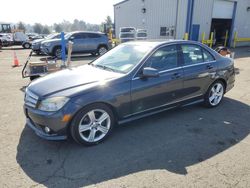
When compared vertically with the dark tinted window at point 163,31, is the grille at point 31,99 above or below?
below

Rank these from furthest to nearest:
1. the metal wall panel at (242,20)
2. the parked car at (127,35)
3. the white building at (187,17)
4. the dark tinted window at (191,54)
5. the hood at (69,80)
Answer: the metal wall panel at (242,20) → the parked car at (127,35) → the white building at (187,17) → the dark tinted window at (191,54) → the hood at (69,80)

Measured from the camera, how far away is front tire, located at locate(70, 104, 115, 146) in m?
3.36

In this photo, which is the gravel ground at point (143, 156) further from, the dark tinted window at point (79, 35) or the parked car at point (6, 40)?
the parked car at point (6, 40)

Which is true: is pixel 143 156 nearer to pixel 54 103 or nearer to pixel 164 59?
pixel 54 103

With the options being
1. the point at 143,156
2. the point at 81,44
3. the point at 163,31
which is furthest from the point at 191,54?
the point at 163,31

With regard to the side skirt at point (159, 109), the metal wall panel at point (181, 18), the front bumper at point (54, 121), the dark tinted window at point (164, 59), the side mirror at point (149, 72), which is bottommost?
the side skirt at point (159, 109)

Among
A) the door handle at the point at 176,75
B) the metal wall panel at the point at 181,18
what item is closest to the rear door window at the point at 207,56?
the door handle at the point at 176,75

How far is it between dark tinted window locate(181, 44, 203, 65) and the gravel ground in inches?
46.9

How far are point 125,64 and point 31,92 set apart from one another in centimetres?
171

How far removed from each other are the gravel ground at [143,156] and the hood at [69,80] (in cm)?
90

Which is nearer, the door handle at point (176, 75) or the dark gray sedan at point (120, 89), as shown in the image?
the dark gray sedan at point (120, 89)

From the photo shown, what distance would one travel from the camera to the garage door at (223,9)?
68.0 feet

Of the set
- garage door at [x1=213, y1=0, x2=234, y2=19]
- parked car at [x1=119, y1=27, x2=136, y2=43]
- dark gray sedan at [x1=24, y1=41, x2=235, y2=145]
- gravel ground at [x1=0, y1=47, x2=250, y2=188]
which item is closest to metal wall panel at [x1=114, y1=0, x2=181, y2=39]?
parked car at [x1=119, y1=27, x2=136, y2=43]

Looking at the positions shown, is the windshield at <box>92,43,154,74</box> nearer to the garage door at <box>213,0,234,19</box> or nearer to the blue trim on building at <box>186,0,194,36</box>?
the blue trim on building at <box>186,0,194,36</box>
